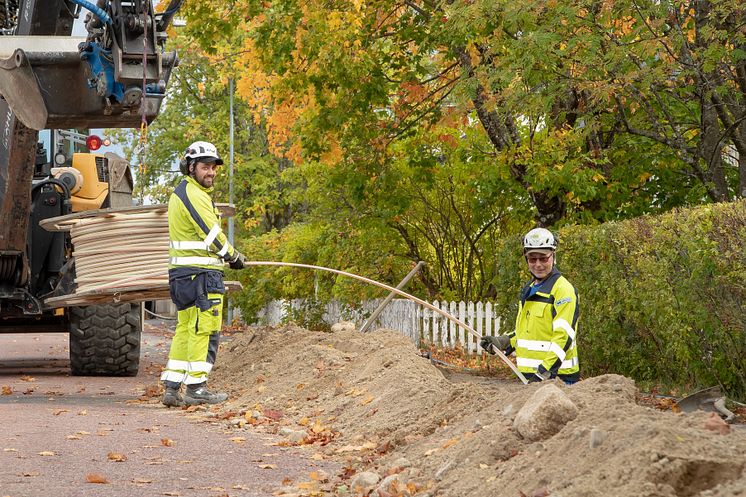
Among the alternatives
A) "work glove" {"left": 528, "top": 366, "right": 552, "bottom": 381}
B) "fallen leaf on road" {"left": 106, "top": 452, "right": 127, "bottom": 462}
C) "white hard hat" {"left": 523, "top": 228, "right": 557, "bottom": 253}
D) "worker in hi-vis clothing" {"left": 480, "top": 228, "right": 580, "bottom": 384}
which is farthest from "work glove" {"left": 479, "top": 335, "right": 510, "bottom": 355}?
"fallen leaf on road" {"left": 106, "top": 452, "right": 127, "bottom": 462}

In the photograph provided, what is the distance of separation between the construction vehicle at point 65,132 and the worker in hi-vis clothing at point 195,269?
771mm

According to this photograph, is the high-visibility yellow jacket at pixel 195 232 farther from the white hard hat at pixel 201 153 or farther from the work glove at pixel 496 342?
the work glove at pixel 496 342

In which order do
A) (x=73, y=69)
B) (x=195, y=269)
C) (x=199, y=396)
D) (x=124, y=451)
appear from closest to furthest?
(x=124, y=451), (x=73, y=69), (x=195, y=269), (x=199, y=396)

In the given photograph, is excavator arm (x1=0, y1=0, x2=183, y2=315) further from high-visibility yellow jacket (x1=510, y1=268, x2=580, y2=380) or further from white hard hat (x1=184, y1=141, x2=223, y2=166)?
high-visibility yellow jacket (x1=510, y1=268, x2=580, y2=380)

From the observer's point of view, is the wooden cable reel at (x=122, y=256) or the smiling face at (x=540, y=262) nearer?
the smiling face at (x=540, y=262)

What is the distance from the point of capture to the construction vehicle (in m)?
10.9

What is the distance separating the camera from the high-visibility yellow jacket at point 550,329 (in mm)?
8852

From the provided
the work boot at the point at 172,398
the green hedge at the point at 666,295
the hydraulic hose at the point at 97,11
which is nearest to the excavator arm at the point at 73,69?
the hydraulic hose at the point at 97,11

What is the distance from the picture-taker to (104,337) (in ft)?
50.8

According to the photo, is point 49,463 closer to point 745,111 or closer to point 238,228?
point 745,111

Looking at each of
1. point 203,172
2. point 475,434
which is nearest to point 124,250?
point 203,172

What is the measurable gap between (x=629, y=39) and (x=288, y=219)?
112 feet

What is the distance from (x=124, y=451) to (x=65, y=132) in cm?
854

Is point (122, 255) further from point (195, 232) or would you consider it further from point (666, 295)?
point (666, 295)
